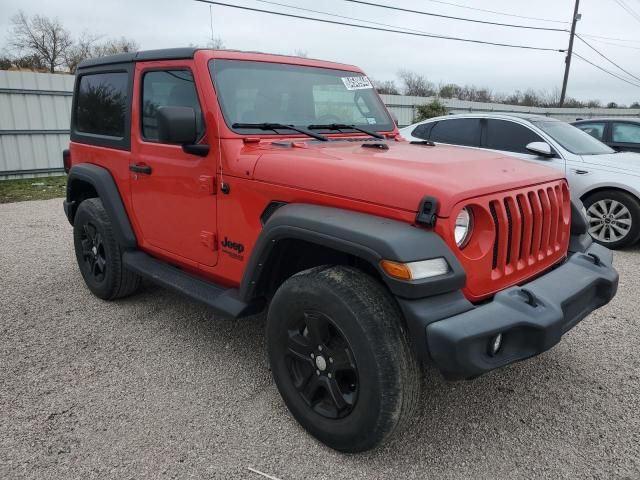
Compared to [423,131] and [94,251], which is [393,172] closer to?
[94,251]

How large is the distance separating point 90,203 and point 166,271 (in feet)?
3.89

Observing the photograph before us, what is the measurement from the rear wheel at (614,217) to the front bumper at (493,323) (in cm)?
435

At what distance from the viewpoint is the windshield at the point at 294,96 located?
3.09 m

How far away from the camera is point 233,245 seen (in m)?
2.95

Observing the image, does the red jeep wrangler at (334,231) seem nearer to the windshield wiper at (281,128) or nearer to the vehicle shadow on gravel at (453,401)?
the windshield wiper at (281,128)

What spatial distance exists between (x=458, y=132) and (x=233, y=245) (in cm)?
518

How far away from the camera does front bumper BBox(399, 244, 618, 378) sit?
6.45 feet

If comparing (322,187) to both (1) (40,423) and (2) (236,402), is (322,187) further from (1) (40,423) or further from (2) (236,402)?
(1) (40,423)

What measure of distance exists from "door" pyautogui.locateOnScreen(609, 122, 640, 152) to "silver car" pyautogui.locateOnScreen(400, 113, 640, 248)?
5.01 feet

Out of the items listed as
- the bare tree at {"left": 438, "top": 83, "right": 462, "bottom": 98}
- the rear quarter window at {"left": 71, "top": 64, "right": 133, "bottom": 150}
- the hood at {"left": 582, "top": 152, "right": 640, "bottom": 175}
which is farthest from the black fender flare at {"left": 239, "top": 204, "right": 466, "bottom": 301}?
the bare tree at {"left": 438, "top": 83, "right": 462, "bottom": 98}

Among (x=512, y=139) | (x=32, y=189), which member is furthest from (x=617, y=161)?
(x=32, y=189)

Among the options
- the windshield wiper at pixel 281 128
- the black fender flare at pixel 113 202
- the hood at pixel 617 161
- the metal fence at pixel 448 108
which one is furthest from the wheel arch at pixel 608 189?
the metal fence at pixel 448 108

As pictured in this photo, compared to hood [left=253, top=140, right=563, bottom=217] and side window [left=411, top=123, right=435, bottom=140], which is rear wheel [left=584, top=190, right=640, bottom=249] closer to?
side window [left=411, top=123, right=435, bottom=140]

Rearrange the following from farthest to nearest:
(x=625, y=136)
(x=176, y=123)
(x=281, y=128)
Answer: (x=625, y=136)
(x=281, y=128)
(x=176, y=123)
